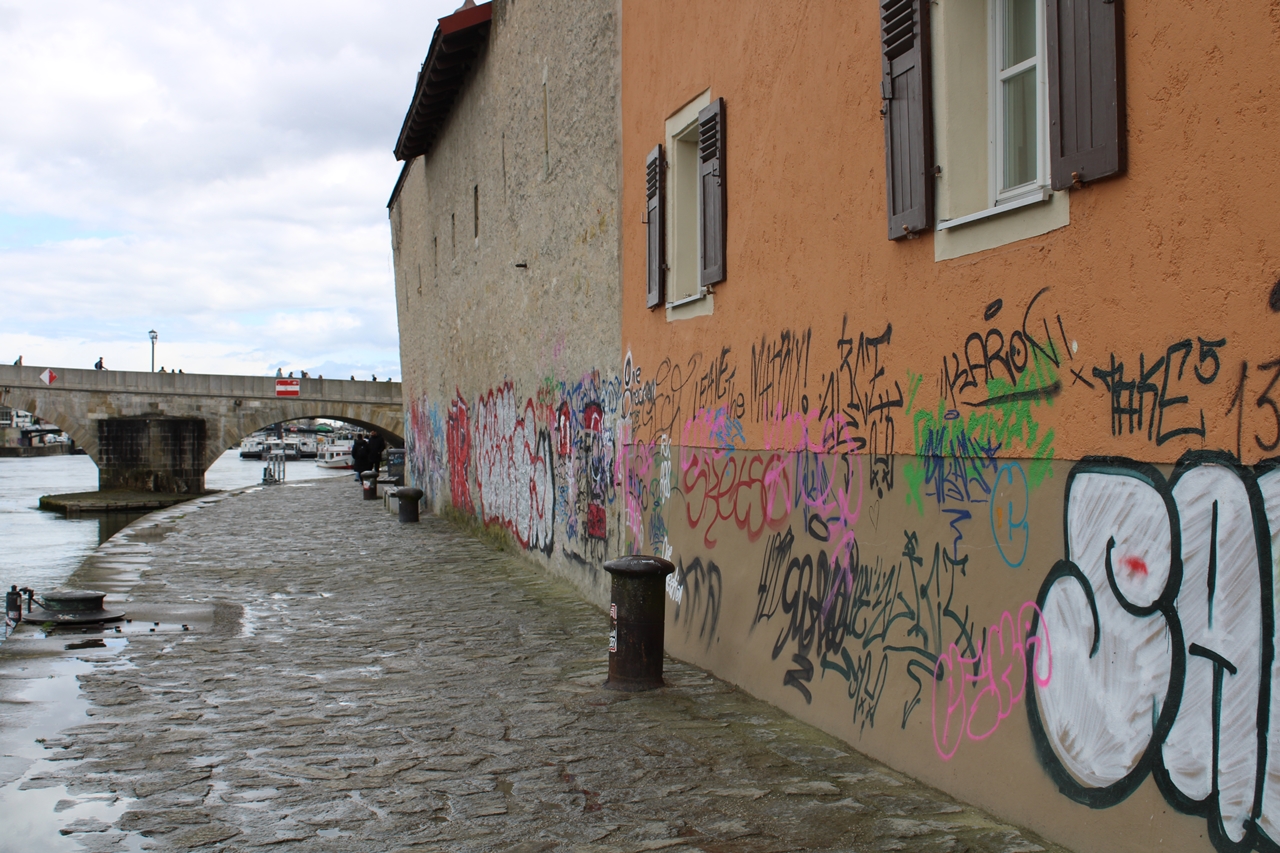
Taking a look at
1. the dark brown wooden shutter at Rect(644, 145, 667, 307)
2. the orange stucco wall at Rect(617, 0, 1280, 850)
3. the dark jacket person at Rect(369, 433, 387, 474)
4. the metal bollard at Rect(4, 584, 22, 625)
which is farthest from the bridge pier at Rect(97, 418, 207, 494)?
the orange stucco wall at Rect(617, 0, 1280, 850)

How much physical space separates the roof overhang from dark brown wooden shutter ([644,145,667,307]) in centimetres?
775

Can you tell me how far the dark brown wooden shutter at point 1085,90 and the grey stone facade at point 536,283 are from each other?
5724 mm

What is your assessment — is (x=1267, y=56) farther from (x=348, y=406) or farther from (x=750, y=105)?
(x=348, y=406)

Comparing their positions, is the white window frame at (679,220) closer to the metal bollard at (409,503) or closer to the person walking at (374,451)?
the metal bollard at (409,503)

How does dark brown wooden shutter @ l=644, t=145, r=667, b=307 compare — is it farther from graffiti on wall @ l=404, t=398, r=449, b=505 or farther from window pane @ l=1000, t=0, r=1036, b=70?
graffiti on wall @ l=404, t=398, r=449, b=505

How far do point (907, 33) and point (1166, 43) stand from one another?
1.52 m

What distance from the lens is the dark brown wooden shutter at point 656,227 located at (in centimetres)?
811

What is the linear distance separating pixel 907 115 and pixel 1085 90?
1.15 meters

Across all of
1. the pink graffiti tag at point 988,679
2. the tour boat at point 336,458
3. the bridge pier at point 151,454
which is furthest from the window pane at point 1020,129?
the tour boat at point 336,458

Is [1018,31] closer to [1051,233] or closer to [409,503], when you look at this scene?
[1051,233]

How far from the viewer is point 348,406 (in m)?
49.9

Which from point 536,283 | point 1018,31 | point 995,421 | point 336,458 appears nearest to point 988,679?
point 995,421

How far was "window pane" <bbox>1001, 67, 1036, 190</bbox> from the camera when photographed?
4180 mm

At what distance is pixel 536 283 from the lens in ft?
40.3
